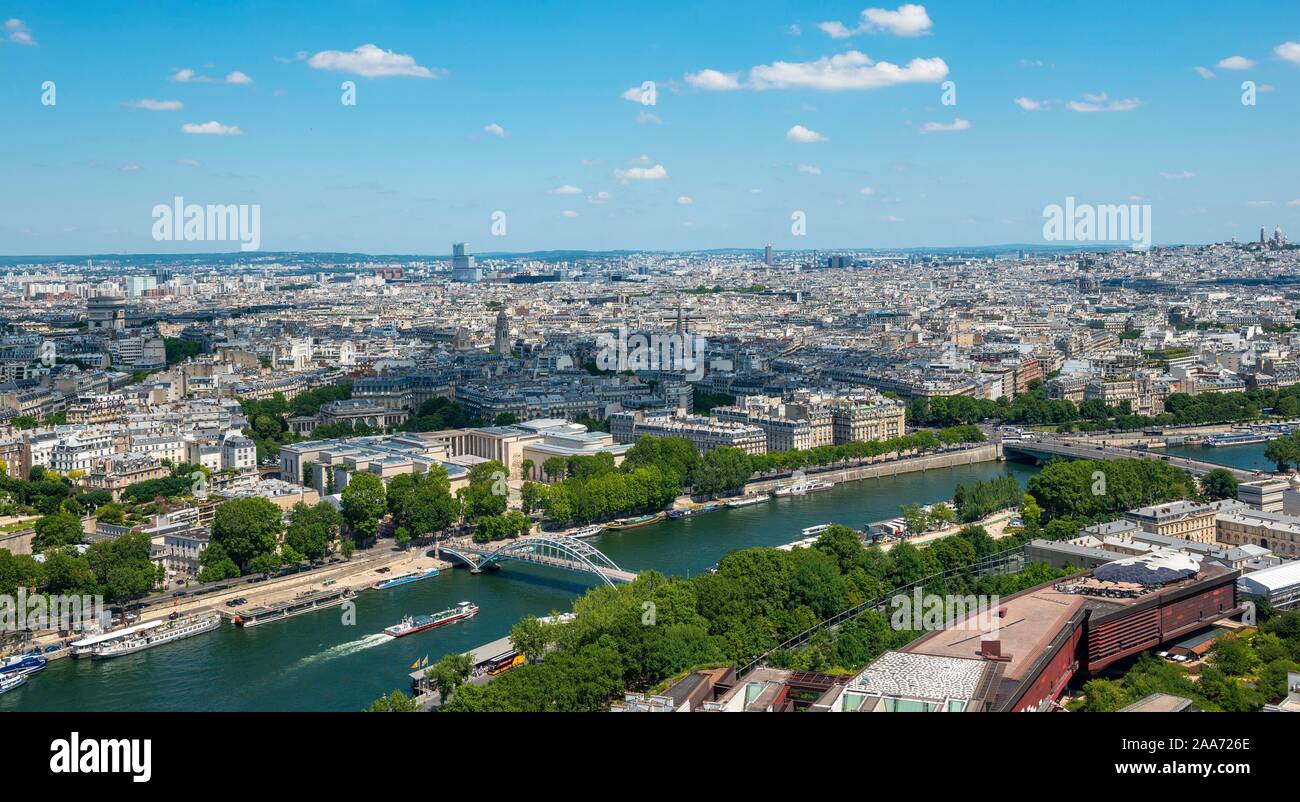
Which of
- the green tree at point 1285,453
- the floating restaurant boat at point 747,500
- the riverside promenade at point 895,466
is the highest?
the green tree at point 1285,453

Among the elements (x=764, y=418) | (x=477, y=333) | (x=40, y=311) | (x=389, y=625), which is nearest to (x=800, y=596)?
(x=389, y=625)

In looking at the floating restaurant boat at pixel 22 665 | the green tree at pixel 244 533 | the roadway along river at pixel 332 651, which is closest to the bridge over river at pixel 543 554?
the roadway along river at pixel 332 651

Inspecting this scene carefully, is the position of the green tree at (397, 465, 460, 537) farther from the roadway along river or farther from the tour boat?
the tour boat

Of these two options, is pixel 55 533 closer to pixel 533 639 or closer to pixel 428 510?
pixel 428 510

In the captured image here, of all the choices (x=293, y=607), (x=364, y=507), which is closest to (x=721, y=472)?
(x=364, y=507)

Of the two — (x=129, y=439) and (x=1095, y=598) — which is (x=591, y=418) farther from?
(x=1095, y=598)

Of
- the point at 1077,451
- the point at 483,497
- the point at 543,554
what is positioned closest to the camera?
the point at 543,554

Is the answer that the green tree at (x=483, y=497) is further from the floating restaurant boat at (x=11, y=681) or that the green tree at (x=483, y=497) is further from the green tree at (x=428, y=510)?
the floating restaurant boat at (x=11, y=681)
